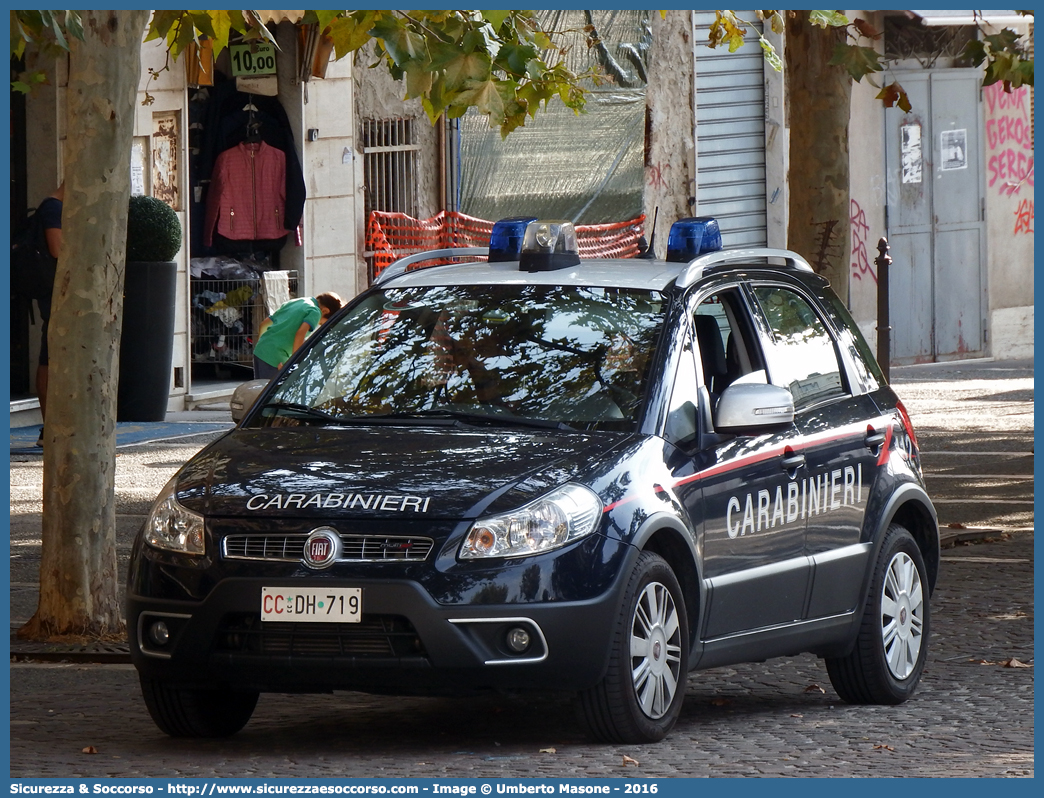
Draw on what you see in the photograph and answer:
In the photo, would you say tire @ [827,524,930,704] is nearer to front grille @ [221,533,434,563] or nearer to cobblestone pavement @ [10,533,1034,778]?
cobblestone pavement @ [10,533,1034,778]

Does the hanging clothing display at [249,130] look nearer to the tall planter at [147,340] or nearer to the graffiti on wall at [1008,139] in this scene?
the tall planter at [147,340]

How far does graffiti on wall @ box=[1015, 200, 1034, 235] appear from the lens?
28625mm

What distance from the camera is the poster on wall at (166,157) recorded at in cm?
1853

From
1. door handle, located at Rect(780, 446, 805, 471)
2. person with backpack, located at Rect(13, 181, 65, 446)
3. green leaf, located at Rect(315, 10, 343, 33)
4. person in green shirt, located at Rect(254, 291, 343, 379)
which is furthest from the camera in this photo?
person with backpack, located at Rect(13, 181, 65, 446)

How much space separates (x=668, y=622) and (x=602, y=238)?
1805 cm

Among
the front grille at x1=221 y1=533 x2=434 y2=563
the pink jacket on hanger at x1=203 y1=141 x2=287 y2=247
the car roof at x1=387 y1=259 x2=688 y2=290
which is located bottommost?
the front grille at x1=221 y1=533 x2=434 y2=563

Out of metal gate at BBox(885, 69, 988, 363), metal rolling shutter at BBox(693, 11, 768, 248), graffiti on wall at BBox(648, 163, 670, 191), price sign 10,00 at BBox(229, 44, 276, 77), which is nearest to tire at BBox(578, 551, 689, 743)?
price sign 10,00 at BBox(229, 44, 276, 77)

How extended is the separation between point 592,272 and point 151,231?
32.5 feet

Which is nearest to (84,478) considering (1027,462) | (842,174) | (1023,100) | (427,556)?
(427,556)

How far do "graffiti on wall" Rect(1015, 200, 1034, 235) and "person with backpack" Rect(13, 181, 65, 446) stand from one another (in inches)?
657

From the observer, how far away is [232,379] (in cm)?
2022

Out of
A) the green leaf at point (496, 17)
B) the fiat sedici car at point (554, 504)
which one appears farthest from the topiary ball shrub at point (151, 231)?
the fiat sedici car at point (554, 504)

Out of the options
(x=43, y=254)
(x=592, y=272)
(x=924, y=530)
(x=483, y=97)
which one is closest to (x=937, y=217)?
(x=43, y=254)

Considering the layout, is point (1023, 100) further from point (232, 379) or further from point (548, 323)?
point (548, 323)
